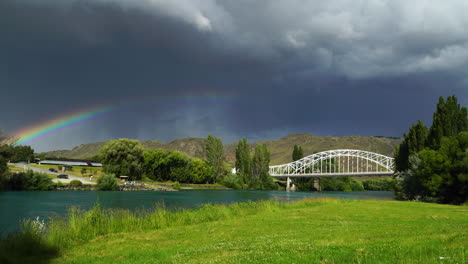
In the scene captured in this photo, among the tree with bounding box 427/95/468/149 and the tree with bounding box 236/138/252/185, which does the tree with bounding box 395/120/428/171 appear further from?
the tree with bounding box 236/138/252/185

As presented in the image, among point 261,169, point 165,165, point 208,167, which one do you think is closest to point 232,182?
point 208,167

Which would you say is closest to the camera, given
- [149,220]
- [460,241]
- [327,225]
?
[460,241]

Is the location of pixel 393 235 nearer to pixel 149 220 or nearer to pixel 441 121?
pixel 149 220

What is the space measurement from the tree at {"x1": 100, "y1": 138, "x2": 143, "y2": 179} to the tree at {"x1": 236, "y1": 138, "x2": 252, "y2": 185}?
30784 millimetres

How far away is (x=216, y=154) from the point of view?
111875 mm

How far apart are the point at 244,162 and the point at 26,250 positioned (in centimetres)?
10014

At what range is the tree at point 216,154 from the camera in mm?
111188

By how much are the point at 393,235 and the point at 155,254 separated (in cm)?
778

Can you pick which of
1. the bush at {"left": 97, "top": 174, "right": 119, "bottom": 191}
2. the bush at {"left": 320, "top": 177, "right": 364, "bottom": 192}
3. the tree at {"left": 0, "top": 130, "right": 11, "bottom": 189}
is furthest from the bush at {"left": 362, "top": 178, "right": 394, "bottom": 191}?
the tree at {"left": 0, "top": 130, "right": 11, "bottom": 189}

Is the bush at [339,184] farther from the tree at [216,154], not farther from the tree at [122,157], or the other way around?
the tree at [122,157]

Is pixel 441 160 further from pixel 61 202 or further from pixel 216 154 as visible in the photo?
pixel 216 154

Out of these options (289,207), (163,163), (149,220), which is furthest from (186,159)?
(149,220)

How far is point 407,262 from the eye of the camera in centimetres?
727

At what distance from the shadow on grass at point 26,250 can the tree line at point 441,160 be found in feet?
115
